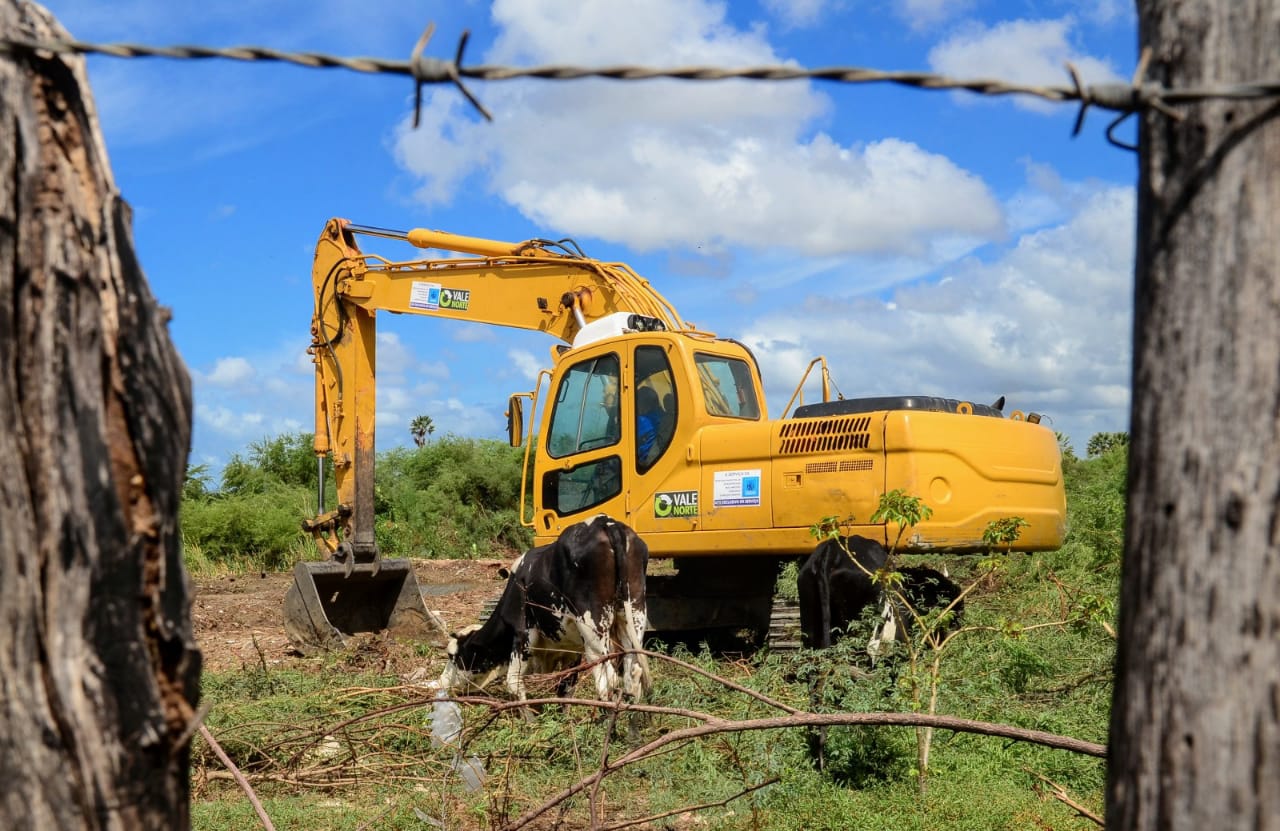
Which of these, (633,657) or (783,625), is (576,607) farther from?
(783,625)

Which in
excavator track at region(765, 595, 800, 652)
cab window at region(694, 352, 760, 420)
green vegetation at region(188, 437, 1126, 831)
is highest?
cab window at region(694, 352, 760, 420)

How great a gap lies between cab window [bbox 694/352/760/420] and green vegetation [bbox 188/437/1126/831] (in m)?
2.11

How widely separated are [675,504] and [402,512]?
11387 millimetres

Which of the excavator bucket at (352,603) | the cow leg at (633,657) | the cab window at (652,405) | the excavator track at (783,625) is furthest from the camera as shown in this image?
the excavator bucket at (352,603)

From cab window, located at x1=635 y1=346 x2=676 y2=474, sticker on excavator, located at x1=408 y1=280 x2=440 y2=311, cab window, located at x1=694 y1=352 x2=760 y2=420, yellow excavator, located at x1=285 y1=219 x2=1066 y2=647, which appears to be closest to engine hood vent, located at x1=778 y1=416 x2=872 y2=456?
yellow excavator, located at x1=285 y1=219 x2=1066 y2=647

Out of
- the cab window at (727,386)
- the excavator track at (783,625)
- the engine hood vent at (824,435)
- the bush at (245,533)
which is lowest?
the excavator track at (783,625)

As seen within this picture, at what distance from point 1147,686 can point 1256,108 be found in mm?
762

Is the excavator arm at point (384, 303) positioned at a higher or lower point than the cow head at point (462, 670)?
higher

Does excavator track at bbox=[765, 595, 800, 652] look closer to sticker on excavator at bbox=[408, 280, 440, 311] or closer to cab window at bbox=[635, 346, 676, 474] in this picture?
cab window at bbox=[635, 346, 676, 474]

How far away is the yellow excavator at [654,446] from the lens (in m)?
8.80

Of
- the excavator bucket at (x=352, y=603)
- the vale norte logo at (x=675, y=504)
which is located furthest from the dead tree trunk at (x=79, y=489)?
the excavator bucket at (x=352, y=603)

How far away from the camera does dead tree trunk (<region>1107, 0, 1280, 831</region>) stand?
1541 millimetres

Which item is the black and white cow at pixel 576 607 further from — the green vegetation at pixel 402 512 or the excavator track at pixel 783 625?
the green vegetation at pixel 402 512

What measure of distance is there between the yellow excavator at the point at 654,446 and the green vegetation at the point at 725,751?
3.52 ft
